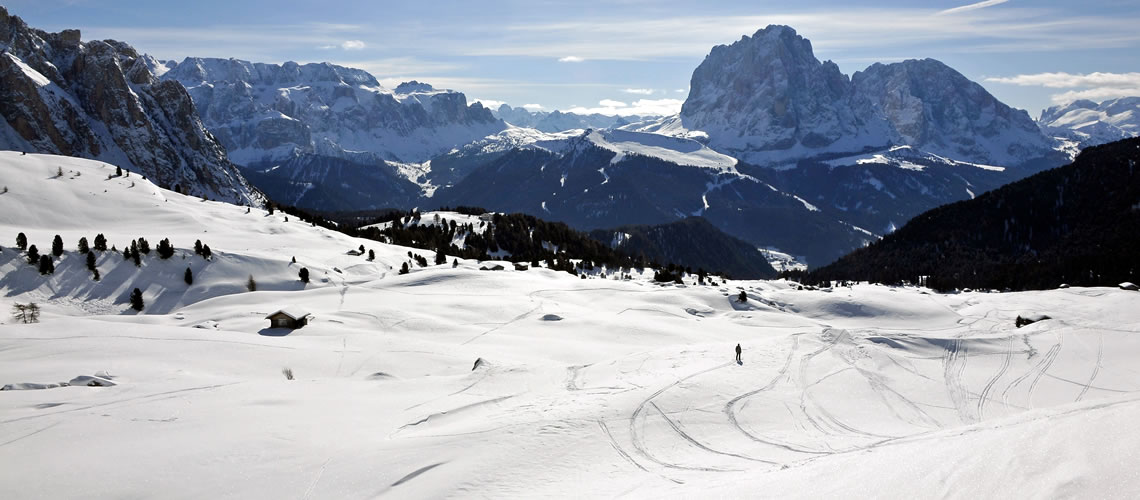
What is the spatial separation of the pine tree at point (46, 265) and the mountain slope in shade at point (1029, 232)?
14604cm

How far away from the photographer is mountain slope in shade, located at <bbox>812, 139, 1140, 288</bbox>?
141875mm

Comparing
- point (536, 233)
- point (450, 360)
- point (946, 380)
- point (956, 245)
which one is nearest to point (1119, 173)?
point (956, 245)

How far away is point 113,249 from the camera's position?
220 feet

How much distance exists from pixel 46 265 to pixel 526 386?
5168 cm

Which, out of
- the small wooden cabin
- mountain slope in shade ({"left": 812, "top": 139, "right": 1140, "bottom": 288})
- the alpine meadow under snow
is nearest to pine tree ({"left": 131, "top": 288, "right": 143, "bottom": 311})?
the alpine meadow under snow

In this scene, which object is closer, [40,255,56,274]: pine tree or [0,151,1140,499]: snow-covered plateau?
[0,151,1140,499]: snow-covered plateau

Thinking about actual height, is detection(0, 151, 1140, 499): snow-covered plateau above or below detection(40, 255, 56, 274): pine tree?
below

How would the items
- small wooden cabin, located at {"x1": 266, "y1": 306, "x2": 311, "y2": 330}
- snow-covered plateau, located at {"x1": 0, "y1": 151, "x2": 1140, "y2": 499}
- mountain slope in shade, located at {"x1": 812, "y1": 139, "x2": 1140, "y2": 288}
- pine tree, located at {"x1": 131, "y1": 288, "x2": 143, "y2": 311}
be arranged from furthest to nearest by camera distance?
mountain slope in shade, located at {"x1": 812, "y1": 139, "x2": 1140, "y2": 288}
pine tree, located at {"x1": 131, "y1": 288, "x2": 143, "y2": 311}
small wooden cabin, located at {"x1": 266, "y1": 306, "x2": 311, "y2": 330}
snow-covered plateau, located at {"x1": 0, "y1": 151, "x2": 1140, "y2": 499}

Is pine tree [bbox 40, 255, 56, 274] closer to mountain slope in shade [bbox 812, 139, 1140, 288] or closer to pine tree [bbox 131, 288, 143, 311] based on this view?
pine tree [bbox 131, 288, 143, 311]

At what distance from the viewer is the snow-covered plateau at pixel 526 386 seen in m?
20.2

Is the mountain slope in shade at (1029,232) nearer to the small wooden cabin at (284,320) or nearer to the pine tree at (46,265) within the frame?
the small wooden cabin at (284,320)

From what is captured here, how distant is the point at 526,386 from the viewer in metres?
35.5

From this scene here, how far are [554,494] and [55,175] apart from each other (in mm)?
109812

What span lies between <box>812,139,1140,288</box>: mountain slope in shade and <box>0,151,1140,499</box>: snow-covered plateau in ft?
254
